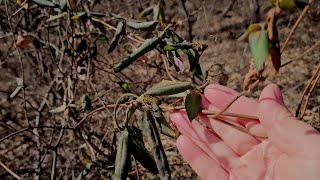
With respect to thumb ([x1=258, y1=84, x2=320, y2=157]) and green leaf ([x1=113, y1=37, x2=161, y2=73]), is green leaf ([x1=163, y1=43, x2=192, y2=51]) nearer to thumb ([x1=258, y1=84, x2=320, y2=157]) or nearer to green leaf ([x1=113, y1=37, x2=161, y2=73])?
green leaf ([x1=113, y1=37, x2=161, y2=73])

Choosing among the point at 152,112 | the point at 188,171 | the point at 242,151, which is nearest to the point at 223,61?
the point at 188,171

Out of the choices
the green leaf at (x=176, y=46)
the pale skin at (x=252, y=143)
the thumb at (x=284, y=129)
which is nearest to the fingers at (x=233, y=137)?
the pale skin at (x=252, y=143)

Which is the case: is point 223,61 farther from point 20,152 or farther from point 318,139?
point 318,139

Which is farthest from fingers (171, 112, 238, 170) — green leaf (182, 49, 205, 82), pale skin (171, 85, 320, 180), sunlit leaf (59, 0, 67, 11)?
sunlit leaf (59, 0, 67, 11)

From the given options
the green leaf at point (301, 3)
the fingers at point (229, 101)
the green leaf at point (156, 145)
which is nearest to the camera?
the green leaf at point (301, 3)

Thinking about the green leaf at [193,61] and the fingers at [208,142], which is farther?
the fingers at [208,142]

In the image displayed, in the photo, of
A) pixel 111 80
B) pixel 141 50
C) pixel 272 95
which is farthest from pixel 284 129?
pixel 111 80

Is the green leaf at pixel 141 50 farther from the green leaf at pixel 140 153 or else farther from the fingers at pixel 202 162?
the fingers at pixel 202 162
